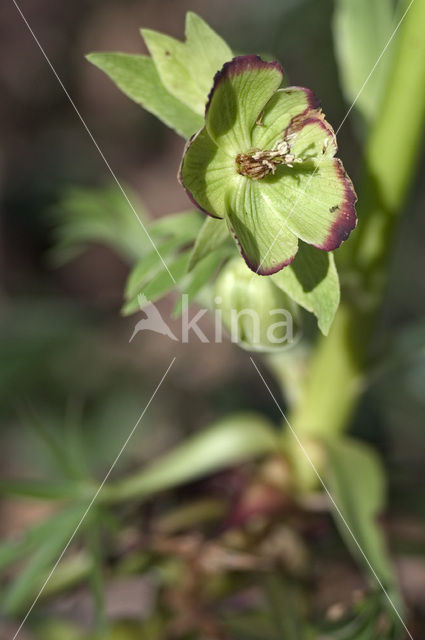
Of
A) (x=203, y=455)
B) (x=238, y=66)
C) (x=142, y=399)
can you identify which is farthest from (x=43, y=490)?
(x=142, y=399)

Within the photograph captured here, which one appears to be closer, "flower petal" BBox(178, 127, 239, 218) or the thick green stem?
"flower petal" BBox(178, 127, 239, 218)

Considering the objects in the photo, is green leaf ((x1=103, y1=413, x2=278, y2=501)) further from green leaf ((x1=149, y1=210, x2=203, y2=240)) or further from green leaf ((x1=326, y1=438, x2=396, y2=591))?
green leaf ((x1=149, y1=210, x2=203, y2=240))

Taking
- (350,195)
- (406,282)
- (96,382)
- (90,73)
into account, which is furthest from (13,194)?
(350,195)

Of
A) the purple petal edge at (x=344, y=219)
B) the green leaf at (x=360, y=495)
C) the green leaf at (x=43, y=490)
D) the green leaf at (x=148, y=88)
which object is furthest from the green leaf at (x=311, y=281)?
the green leaf at (x=43, y=490)

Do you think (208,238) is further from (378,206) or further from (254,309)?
(378,206)

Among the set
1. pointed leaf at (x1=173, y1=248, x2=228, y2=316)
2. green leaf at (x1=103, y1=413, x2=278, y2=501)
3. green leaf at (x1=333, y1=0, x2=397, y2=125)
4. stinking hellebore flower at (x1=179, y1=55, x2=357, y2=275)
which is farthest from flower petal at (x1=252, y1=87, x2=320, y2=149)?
green leaf at (x1=103, y1=413, x2=278, y2=501)

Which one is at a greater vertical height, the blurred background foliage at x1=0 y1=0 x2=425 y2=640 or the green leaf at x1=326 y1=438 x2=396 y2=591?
the green leaf at x1=326 y1=438 x2=396 y2=591

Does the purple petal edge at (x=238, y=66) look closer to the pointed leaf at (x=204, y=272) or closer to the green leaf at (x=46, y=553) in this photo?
the pointed leaf at (x=204, y=272)
